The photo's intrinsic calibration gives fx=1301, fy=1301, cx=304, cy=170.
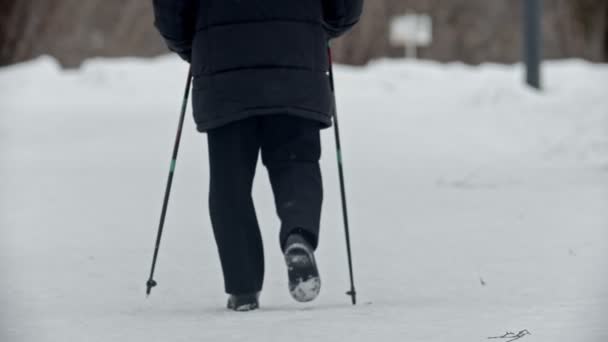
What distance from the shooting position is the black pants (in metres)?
3.99

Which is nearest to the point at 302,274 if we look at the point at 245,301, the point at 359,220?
the point at 245,301

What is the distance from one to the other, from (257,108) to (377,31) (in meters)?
19.3

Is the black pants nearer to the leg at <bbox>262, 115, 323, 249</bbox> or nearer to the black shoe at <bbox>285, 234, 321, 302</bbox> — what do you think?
the leg at <bbox>262, 115, 323, 249</bbox>

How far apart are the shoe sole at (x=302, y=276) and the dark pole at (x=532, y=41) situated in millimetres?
10321

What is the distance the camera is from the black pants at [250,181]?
3.99 metres

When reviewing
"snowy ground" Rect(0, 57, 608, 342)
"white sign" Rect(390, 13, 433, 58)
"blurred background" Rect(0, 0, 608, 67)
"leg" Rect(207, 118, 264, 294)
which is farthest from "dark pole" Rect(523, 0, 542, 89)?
"leg" Rect(207, 118, 264, 294)

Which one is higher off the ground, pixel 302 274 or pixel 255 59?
pixel 255 59

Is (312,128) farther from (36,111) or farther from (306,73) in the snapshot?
(36,111)

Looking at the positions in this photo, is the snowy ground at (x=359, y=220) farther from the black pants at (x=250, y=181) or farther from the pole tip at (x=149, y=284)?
the black pants at (x=250, y=181)

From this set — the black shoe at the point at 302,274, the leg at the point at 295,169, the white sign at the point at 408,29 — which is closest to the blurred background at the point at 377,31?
the white sign at the point at 408,29

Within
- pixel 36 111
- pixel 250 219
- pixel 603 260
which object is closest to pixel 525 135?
pixel 36 111

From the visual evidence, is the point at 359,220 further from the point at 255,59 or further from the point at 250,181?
the point at 255,59

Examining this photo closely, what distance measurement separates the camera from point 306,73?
155 inches

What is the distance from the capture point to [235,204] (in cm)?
405
